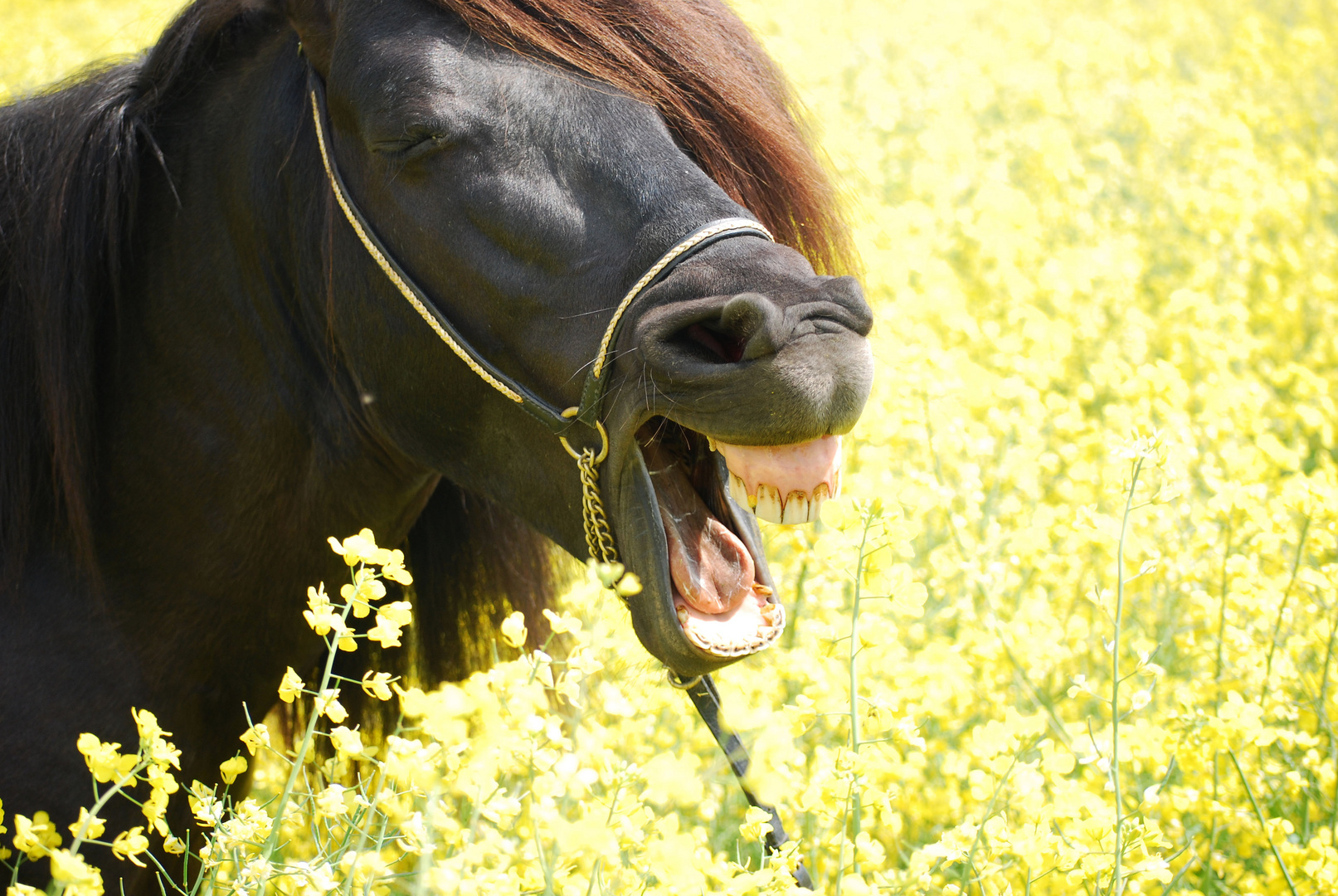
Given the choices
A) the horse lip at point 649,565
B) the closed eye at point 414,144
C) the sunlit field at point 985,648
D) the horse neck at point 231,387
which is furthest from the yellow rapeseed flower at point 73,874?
the closed eye at point 414,144

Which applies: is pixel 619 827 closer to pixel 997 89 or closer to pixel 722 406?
pixel 722 406

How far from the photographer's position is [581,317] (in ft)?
5.14

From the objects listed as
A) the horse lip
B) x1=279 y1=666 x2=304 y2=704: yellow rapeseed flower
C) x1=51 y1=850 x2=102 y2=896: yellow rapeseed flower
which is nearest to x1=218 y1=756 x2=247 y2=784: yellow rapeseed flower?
x1=279 y1=666 x2=304 y2=704: yellow rapeseed flower

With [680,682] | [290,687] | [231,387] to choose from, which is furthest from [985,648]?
[231,387]

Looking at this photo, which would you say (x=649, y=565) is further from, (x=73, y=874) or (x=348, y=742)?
(x=73, y=874)

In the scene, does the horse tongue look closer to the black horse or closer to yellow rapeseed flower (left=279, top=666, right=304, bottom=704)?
the black horse

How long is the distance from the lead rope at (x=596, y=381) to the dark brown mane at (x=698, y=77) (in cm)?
21

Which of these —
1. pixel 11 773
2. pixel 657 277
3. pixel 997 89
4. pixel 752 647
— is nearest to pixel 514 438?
pixel 657 277

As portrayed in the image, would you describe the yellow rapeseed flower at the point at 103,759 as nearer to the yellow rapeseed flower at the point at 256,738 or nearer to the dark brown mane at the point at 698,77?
the yellow rapeseed flower at the point at 256,738

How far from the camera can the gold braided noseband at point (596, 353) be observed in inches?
58.6

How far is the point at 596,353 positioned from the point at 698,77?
49 cm

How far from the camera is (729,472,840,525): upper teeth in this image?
1407 millimetres

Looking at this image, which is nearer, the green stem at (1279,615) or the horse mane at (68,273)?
the horse mane at (68,273)

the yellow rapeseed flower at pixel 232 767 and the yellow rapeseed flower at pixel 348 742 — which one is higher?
the yellow rapeseed flower at pixel 348 742
